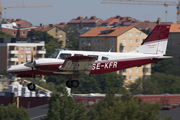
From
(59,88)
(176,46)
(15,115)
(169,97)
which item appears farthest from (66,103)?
(176,46)

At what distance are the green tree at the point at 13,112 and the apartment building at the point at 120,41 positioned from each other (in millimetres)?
42937

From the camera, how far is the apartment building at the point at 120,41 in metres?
139

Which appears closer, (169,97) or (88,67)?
(88,67)

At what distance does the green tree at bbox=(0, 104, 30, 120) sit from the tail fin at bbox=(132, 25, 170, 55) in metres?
74.2

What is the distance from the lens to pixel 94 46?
484 feet

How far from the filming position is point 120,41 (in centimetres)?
13925

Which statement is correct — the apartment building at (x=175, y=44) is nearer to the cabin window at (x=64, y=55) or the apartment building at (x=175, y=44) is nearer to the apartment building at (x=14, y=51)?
Result: the apartment building at (x=14, y=51)

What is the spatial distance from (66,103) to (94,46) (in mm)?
46933

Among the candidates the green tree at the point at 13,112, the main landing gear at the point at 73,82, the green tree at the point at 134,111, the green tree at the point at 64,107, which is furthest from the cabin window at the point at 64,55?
the green tree at the point at 13,112

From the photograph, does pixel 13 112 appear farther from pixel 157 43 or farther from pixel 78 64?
pixel 78 64

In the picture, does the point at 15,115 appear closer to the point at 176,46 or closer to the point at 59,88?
the point at 59,88

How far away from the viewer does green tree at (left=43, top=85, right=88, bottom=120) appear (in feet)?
340

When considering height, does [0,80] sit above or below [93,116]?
above

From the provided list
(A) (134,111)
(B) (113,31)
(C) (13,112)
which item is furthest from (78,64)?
(B) (113,31)
